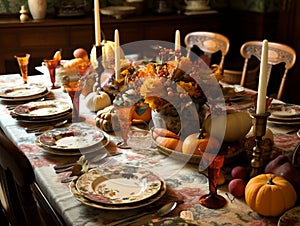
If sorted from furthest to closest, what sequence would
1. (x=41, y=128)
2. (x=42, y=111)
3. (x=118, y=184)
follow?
(x=42, y=111), (x=41, y=128), (x=118, y=184)


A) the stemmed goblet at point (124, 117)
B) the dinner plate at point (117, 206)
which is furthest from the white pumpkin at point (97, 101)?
the dinner plate at point (117, 206)

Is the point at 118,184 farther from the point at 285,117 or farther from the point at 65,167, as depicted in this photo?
the point at 285,117

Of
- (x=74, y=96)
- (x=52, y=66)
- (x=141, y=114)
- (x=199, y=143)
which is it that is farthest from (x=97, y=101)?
(x=199, y=143)

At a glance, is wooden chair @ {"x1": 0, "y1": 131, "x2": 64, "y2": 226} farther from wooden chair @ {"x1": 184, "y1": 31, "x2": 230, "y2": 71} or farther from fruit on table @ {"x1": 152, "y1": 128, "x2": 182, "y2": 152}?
wooden chair @ {"x1": 184, "y1": 31, "x2": 230, "y2": 71}

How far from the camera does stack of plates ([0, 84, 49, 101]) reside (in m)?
2.09

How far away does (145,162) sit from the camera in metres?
1.44

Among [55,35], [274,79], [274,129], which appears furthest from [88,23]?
[274,129]

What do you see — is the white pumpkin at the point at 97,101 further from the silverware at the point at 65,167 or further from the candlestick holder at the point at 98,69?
the silverware at the point at 65,167

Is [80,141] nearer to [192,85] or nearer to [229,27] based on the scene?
[192,85]

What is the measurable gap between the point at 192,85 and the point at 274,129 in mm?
442

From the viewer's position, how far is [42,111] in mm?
1911

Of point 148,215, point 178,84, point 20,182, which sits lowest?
point 148,215

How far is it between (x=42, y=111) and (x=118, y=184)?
29.8 inches

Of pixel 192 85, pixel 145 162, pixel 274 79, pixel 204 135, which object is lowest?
pixel 274 79
